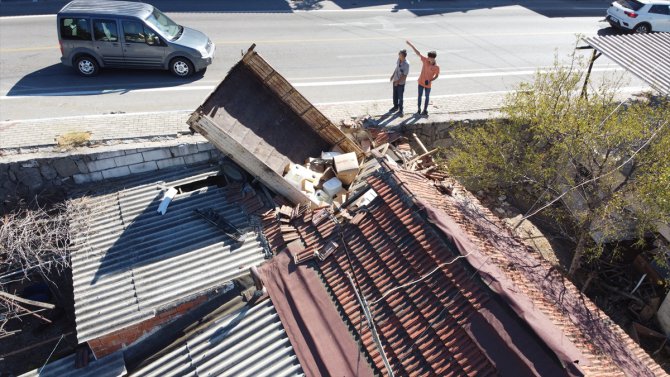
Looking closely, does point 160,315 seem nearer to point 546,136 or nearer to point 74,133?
point 74,133

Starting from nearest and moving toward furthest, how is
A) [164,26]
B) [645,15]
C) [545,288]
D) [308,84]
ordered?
1. [545,288]
2. [164,26]
3. [308,84]
4. [645,15]

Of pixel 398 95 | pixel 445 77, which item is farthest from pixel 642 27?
pixel 398 95

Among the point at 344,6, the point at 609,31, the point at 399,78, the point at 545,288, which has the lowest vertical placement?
the point at 545,288

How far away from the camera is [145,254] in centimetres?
874

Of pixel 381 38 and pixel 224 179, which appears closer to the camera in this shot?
pixel 224 179

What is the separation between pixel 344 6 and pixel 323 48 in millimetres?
5883

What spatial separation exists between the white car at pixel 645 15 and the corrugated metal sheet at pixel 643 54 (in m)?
8.75

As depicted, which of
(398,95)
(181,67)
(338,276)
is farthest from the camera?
(181,67)

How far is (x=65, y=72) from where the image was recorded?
14.4 m

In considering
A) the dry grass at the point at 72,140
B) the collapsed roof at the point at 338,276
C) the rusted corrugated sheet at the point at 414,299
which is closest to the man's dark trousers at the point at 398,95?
the collapsed roof at the point at 338,276

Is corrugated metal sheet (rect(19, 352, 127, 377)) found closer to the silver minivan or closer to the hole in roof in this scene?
the hole in roof

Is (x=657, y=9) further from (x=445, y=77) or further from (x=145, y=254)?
(x=145, y=254)

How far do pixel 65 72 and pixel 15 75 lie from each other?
1.39 meters

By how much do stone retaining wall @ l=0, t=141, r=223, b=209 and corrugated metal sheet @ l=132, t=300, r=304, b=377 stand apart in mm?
4392
